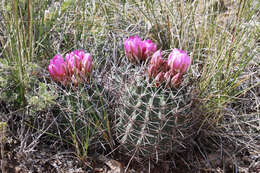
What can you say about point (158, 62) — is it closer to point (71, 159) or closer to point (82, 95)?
point (82, 95)

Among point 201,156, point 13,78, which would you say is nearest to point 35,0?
point 13,78

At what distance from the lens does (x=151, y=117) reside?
1345 millimetres

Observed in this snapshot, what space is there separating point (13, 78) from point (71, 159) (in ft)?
1.53

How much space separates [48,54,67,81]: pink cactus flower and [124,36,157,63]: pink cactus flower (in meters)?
0.29

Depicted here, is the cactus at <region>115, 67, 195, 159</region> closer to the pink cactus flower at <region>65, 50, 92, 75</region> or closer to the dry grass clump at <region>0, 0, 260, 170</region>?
the dry grass clump at <region>0, 0, 260, 170</region>

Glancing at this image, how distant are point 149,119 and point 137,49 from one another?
→ 32 centimetres

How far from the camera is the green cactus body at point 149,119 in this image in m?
1.33

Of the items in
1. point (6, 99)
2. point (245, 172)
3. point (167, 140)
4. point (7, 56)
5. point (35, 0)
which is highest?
point (35, 0)

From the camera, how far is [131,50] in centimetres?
145

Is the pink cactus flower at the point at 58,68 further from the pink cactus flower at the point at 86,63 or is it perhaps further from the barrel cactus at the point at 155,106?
the barrel cactus at the point at 155,106

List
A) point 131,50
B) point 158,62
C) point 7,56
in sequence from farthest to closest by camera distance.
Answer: point 7,56, point 131,50, point 158,62

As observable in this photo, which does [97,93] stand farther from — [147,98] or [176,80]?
[176,80]

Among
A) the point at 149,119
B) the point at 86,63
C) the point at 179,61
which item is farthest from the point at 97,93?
the point at 179,61

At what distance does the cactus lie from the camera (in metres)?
1.33
